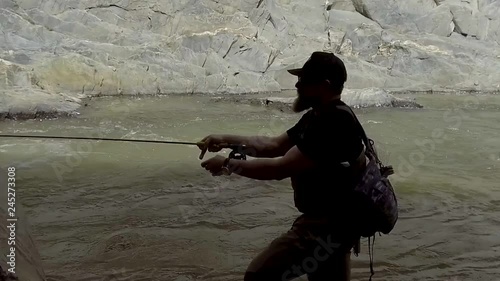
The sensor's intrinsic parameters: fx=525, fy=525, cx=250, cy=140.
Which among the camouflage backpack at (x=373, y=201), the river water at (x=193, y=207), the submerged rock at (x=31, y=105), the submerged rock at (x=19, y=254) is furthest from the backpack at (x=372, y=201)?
the submerged rock at (x=31, y=105)

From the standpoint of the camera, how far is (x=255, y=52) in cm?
1948

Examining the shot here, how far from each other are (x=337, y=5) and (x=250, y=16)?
593 cm

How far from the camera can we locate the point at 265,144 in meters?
2.69

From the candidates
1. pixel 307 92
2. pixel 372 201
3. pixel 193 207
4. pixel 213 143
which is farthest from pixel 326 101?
pixel 193 207

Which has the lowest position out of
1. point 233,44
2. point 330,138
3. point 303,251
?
point 233,44

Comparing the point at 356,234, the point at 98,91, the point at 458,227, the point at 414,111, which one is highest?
the point at 356,234

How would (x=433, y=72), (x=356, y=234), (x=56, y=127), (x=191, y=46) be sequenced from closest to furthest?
1. (x=356, y=234)
2. (x=56, y=127)
3. (x=191, y=46)
4. (x=433, y=72)

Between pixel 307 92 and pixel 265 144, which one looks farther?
pixel 265 144

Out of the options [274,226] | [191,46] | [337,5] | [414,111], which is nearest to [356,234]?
[274,226]

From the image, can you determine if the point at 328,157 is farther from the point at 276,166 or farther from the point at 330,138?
the point at 276,166

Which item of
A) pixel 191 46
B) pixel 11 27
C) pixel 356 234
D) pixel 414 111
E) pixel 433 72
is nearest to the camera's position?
pixel 356 234

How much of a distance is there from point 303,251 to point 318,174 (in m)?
0.38

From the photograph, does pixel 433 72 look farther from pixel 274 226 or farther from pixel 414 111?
pixel 274 226

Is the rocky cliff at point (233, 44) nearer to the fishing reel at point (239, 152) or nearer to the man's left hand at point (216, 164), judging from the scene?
the fishing reel at point (239, 152)
